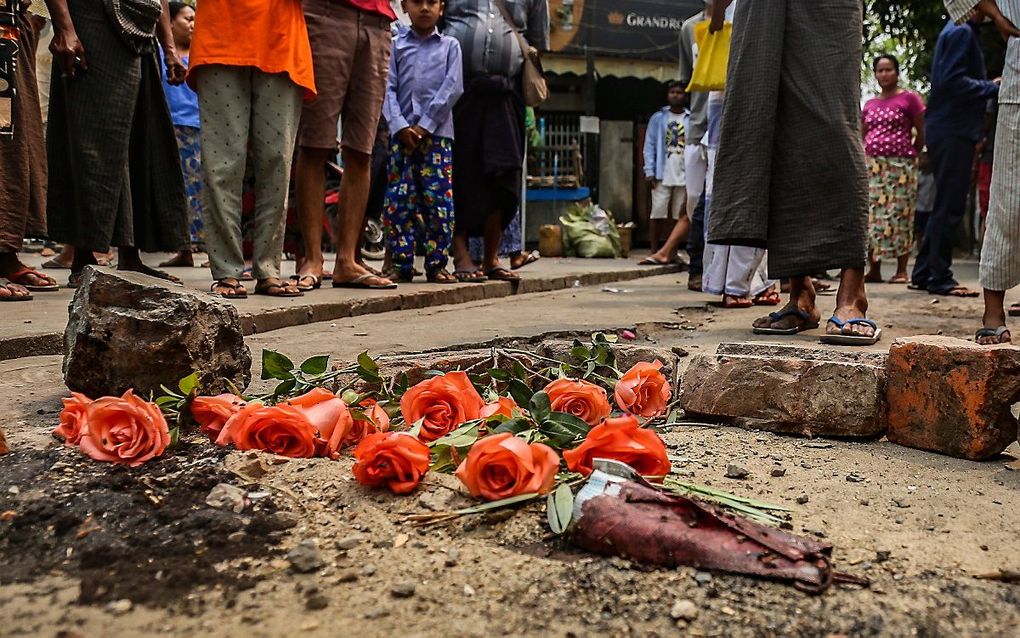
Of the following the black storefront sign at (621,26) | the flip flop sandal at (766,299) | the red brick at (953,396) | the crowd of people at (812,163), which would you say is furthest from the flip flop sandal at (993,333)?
the black storefront sign at (621,26)

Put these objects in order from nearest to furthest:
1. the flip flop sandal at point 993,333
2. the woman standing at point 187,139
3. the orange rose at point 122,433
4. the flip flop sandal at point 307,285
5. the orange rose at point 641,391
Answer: the orange rose at point 122,433 < the orange rose at point 641,391 < the flip flop sandal at point 993,333 < the flip flop sandal at point 307,285 < the woman standing at point 187,139

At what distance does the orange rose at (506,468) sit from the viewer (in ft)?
4.42

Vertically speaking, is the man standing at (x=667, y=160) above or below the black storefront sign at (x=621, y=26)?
below

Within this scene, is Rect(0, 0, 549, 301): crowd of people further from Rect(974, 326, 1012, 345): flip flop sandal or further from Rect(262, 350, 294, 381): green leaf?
Rect(974, 326, 1012, 345): flip flop sandal

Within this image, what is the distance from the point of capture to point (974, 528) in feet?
4.58

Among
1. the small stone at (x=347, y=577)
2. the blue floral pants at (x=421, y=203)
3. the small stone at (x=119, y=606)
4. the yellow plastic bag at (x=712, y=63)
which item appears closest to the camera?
the small stone at (x=119, y=606)

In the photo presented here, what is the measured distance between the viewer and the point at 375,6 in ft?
14.6

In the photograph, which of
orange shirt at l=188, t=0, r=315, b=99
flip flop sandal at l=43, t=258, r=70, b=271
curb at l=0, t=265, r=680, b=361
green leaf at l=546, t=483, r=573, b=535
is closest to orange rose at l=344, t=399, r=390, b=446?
green leaf at l=546, t=483, r=573, b=535

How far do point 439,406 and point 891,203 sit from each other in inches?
249

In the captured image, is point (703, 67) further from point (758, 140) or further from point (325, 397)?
point (325, 397)

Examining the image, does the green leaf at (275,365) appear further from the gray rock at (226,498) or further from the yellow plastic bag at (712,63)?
the yellow plastic bag at (712,63)

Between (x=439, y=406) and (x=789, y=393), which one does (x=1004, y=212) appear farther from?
(x=439, y=406)

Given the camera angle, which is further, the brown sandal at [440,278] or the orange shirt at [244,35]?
the brown sandal at [440,278]

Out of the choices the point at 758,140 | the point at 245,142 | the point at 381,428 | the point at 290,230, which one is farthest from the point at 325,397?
the point at 290,230
